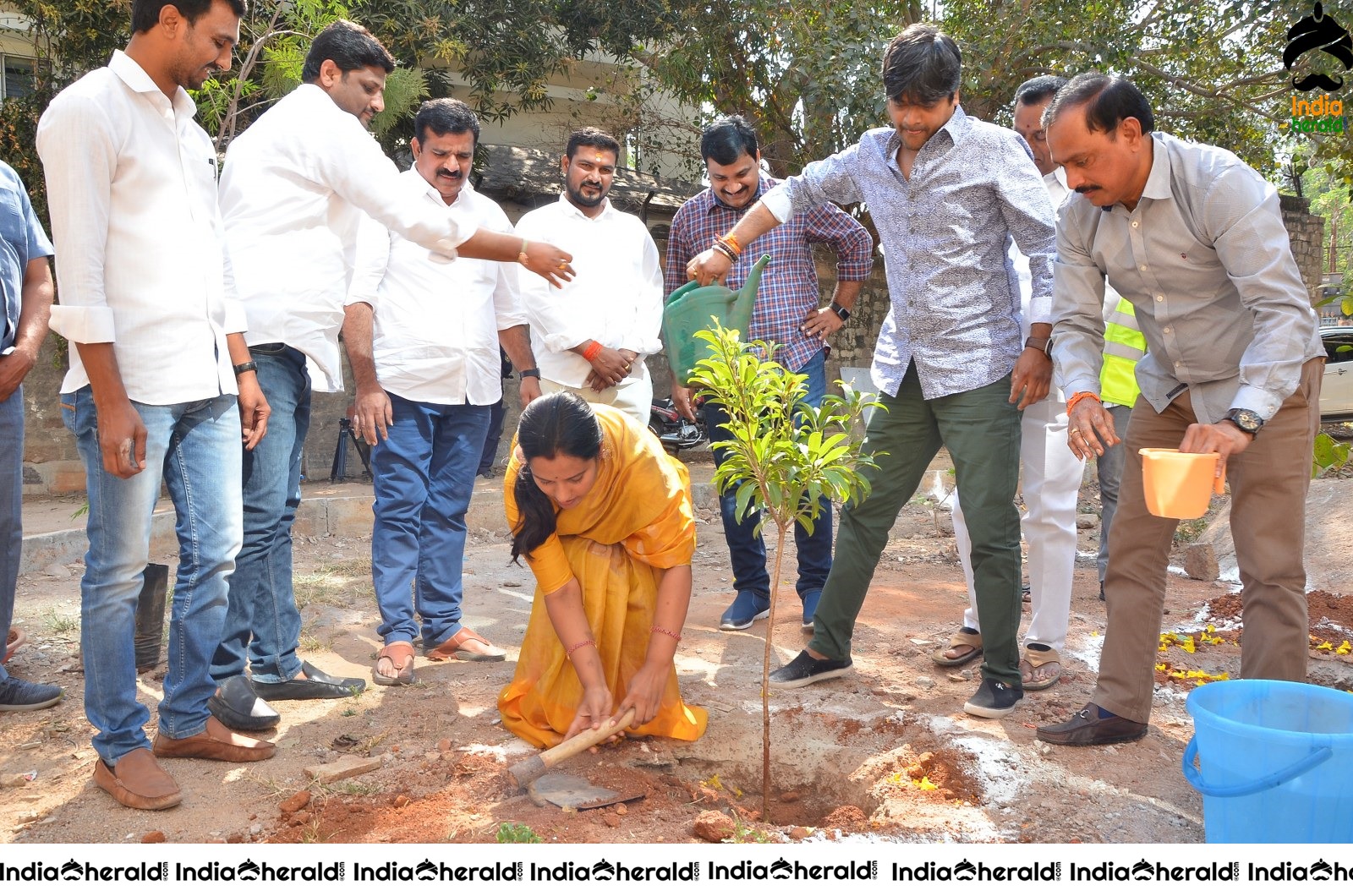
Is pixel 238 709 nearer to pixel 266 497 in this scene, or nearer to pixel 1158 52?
pixel 266 497

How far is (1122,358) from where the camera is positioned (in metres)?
4.67

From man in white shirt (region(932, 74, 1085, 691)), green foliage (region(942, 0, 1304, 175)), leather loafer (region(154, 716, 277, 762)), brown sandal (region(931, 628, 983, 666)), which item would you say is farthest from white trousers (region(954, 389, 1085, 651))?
green foliage (region(942, 0, 1304, 175))

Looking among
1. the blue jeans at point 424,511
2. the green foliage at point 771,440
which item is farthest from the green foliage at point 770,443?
the blue jeans at point 424,511

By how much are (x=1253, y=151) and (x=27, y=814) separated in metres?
14.7

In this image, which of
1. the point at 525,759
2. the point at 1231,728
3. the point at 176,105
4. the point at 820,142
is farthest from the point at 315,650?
the point at 820,142

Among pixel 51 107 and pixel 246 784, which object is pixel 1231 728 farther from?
pixel 51 107

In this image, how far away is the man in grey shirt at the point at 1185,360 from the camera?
2598 millimetres

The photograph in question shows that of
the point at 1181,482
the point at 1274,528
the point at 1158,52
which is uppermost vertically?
the point at 1158,52

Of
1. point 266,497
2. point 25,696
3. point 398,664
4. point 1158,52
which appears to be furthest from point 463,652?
point 1158,52

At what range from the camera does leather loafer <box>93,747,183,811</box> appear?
2.60 m

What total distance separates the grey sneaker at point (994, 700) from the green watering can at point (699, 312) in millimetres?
1454

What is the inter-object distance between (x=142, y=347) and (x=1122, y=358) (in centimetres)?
394

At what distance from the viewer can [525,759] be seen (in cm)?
282
